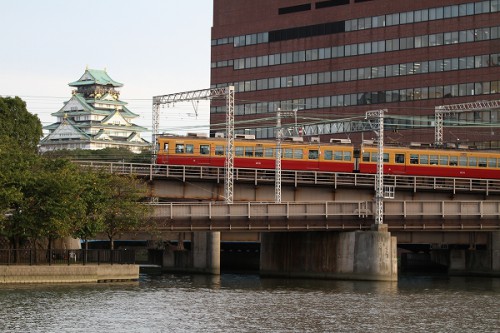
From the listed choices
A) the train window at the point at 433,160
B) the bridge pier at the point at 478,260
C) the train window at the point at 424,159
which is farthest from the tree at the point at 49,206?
the train window at the point at 433,160

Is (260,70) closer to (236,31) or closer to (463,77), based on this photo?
(236,31)

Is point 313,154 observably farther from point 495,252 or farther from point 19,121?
point 19,121

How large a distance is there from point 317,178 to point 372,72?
183 feet

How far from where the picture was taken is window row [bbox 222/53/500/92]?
149125 millimetres

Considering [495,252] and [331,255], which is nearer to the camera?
[331,255]

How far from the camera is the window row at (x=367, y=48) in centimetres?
14825

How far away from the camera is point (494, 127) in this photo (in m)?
150

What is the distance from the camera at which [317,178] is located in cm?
10531

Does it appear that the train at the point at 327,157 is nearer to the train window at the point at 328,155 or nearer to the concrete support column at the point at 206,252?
the train window at the point at 328,155

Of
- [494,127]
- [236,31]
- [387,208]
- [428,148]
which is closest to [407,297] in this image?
[387,208]

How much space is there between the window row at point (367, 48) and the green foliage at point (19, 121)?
4393 centimetres

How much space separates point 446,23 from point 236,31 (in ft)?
119

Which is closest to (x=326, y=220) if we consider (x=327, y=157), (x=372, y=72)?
(x=327, y=157)

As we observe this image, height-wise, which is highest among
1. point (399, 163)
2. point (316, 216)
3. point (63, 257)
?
point (399, 163)
